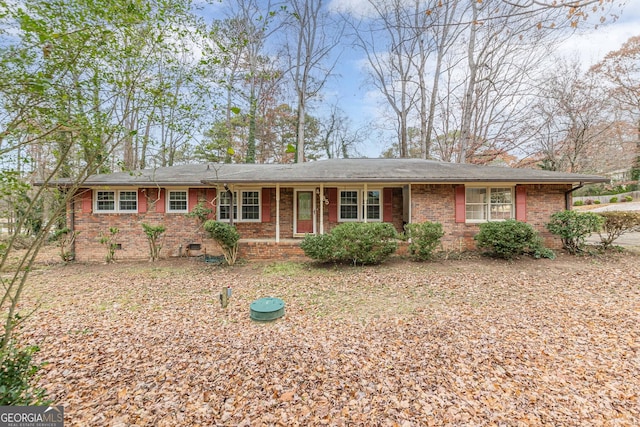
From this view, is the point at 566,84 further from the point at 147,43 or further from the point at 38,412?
the point at 38,412

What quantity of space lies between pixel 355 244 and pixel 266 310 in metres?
3.59

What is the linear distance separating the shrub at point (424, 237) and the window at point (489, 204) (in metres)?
2.04

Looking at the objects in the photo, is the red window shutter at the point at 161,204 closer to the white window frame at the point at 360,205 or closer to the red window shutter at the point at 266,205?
the red window shutter at the point at 266,205

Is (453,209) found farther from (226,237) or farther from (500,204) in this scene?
(226,237)

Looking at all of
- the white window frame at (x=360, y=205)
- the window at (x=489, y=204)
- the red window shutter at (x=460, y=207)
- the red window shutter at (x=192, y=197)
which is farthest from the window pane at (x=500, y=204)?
Result: the red window shutter at (x=192, y=197)

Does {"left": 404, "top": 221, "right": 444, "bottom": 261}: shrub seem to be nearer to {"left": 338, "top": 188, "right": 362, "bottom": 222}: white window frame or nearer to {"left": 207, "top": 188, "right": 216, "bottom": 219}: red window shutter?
{"left": 338, "top": 188, "right": 362, "bottom": 222}: white window frame

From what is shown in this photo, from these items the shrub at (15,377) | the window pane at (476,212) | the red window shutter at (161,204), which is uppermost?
the red window shutter at (161,204)

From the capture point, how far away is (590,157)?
16.0m

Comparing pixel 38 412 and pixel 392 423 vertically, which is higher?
pixel 38 412

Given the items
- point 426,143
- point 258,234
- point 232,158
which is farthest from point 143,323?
point 426,143

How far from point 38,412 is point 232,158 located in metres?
16.4

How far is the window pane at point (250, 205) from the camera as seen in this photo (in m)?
9.55

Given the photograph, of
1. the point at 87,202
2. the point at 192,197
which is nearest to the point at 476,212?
the point at 192,197

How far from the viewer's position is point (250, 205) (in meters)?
9.57
